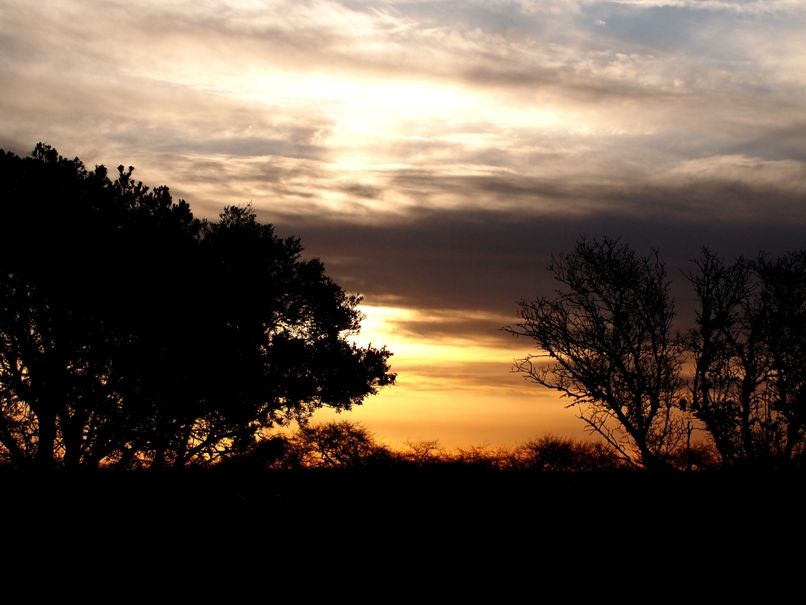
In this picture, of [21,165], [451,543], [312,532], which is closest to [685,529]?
[451,543]

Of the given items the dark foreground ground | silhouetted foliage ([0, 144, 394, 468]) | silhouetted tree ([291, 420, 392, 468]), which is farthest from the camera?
silhouetted tree ([291, 420, 392, 468])

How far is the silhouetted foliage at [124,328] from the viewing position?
30.4 metres

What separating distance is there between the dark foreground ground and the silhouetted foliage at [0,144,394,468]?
221 inches

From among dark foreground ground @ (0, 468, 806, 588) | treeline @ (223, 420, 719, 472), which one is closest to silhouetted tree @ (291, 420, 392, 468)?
treeline @ (223, 420, 719, 472)

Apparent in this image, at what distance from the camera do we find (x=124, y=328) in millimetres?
31109

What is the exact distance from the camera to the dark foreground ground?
61.8 ft

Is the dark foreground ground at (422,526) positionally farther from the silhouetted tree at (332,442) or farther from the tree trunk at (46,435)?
the silhouetted tree at (332,442)

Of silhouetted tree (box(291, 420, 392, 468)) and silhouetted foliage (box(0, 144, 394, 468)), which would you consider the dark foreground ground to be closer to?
silhouetted foliage (box(0, 144, 394, 468))

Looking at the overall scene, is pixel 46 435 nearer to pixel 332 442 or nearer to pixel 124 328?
pixel 124 328

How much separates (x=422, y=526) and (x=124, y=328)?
1474cm

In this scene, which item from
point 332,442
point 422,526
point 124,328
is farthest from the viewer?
point 332,442

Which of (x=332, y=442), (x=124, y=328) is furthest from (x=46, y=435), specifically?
(x=332, y=442)

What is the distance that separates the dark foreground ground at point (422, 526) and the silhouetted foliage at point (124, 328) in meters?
5.60

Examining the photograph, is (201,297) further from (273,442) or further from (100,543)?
(100,543)
